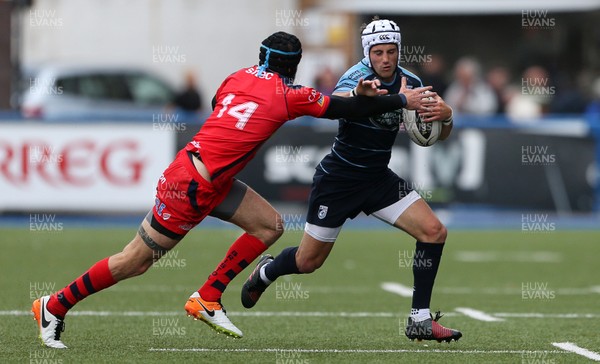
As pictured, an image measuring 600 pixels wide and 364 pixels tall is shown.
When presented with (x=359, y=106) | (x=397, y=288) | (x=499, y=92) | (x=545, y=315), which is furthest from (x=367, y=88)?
(x=499, y=92)

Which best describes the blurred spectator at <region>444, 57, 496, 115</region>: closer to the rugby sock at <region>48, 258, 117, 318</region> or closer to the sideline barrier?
the sideline barrier

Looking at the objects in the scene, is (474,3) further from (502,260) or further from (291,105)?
(291,105)

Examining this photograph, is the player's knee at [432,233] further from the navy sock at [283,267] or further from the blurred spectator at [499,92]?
the blurred spectator at [499,92]

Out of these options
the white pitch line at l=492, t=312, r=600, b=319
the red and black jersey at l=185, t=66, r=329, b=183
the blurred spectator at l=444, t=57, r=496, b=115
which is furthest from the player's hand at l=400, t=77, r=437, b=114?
the blurred spectator at l=444, t=57, r=496, b=115

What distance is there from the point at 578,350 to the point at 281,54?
9.36 feet

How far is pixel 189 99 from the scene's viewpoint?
25.3 metres

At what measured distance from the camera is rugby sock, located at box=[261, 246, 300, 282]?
34.6 ft

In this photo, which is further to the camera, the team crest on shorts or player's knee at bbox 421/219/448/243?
the team crest on shorts

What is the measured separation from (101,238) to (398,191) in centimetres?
936

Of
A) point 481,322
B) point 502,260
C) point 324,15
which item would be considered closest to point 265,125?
point 481,322

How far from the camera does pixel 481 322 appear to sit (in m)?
11.5

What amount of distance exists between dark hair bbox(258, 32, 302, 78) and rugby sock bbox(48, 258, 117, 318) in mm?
1742

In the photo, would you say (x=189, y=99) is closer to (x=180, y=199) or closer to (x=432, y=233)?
(x=432, y=233)

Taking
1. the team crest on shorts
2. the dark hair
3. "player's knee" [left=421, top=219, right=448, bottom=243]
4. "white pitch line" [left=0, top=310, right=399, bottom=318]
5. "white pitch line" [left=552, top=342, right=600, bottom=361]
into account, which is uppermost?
the dark hair
